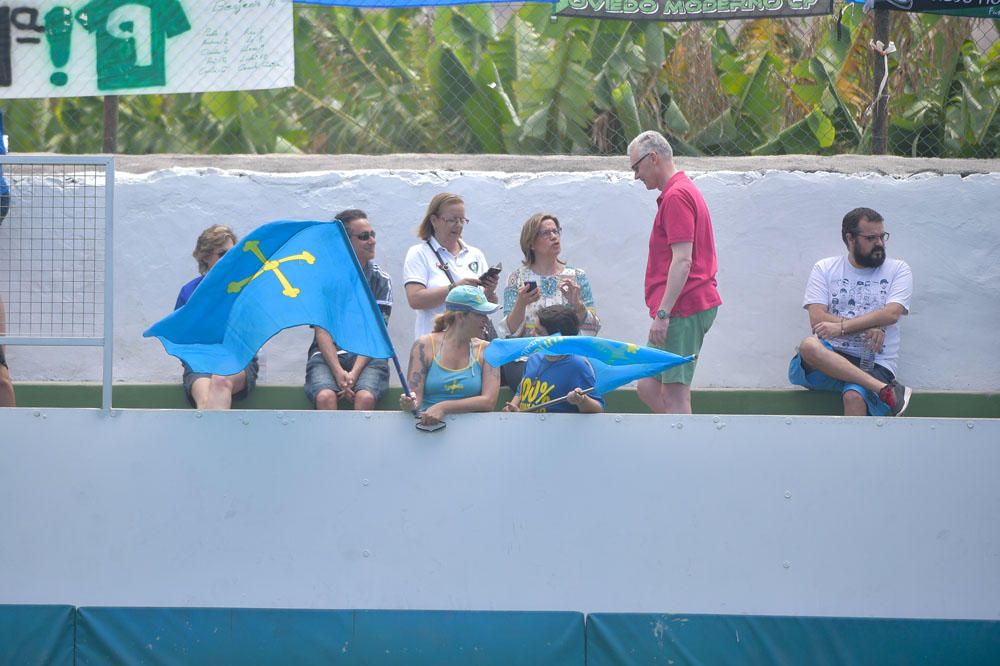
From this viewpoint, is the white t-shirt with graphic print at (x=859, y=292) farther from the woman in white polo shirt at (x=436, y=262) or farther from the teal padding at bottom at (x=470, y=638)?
the teal padding at bottom at (x=470, y=638)

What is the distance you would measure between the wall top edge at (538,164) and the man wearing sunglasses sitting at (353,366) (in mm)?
1064

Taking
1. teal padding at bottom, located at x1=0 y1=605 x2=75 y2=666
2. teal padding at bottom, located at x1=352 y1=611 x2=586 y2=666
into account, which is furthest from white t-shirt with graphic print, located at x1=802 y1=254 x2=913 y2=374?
teal padding at bottom, located at x1=0 y1=605 x2=75 y2=666

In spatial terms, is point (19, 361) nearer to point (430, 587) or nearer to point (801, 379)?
point (430, 587)

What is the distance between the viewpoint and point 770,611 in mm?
5309

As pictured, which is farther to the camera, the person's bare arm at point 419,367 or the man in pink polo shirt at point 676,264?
the man in pink polo shirt at point 676,264

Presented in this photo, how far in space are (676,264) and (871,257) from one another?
1.32m

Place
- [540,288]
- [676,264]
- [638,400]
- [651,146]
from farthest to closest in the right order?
[638,400] → [540,288] → [651,146] → [676,264]

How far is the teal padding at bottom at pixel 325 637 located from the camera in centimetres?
529

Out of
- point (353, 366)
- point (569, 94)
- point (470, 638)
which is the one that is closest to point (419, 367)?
point (353, 366)

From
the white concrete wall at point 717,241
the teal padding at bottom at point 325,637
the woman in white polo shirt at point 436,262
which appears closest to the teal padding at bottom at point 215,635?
the teal padding at bottom at point 325,637

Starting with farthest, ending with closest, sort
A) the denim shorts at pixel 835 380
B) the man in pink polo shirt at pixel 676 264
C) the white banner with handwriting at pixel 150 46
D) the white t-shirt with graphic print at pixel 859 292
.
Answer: the white banner with handwriting at pixel 150 46 → the white t-shirt with graphic print at pixel 859 292 → the denim shorts at pixel 835 380 → the man in pink polo shirt at pixel 676 264

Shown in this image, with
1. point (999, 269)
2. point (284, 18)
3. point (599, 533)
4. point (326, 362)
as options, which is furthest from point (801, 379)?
point (284, 18)

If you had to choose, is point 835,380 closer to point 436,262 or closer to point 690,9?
point 436,262

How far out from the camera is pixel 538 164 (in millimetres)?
7711
